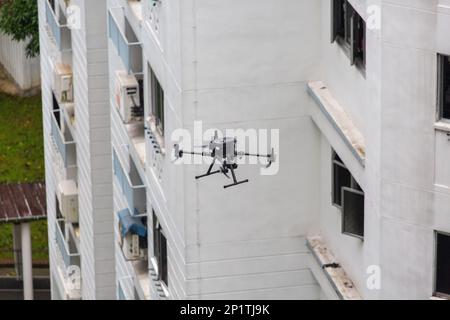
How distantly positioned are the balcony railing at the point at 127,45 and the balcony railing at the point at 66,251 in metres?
9.77

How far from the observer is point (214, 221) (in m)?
27.5

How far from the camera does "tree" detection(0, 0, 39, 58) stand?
61.9 m

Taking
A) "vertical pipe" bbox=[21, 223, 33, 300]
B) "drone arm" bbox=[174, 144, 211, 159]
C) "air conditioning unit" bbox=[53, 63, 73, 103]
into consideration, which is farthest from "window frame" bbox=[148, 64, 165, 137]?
"vertical pipe" bbox=[21, 223, 33, 300]

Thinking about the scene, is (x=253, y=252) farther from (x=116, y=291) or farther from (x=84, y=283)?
(x=84, y=283)

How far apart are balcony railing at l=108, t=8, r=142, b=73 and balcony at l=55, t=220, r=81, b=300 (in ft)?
32.2

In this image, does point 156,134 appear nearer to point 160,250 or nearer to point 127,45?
point 160,250

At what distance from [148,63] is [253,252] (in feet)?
15.2

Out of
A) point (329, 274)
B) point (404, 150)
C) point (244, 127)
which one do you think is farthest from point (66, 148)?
point (404, 150)

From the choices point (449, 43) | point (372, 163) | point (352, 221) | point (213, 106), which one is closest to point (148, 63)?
point (213, 106)

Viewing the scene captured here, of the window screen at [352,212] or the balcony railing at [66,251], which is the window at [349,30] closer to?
the window screen at [352,212]

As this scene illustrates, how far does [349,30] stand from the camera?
25547 millimetres

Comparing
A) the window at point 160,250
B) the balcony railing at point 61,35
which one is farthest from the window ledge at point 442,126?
the balcony railing at point 61,35

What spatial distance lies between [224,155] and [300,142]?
7.95ft

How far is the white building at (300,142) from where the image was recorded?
2211 centimetres
